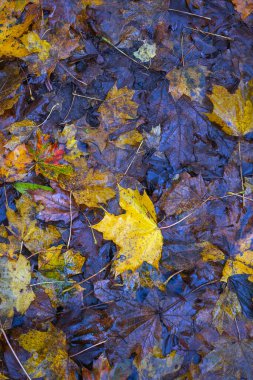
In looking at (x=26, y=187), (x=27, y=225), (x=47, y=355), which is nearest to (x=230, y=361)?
(x=47, y=355)

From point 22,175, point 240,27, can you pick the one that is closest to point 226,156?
point 240,27

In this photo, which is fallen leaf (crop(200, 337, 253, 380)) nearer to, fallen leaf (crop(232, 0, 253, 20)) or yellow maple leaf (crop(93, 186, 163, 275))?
yellow maple leaf (crop(93, 186, 163, 275))

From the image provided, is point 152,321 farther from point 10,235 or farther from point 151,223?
point 10,235

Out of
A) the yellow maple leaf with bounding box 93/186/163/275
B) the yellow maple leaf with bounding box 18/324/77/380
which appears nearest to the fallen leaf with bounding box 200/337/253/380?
the yellow maple leaf with bounding box 93/186/163/275

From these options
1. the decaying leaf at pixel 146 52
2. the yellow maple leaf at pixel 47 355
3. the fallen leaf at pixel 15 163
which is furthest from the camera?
the decaying leaf at pixel 146 52

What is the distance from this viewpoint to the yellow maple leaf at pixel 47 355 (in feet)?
6.48

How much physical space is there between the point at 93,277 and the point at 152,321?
0.42m

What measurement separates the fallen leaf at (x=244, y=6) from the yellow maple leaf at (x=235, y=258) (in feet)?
4.36

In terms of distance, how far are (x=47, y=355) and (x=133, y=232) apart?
2.66 ft

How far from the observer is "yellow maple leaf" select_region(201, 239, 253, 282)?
2102mm

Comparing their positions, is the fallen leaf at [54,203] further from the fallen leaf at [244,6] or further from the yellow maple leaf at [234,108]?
the fallen leaf at [244,6]

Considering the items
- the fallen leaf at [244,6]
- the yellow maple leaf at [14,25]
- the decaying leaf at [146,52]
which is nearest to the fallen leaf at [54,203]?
the yellow maple leaf at [14,25]

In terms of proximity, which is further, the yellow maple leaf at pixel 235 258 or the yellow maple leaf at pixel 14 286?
the yellow maple leaf at pixel 235 258

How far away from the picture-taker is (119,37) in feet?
7.18
